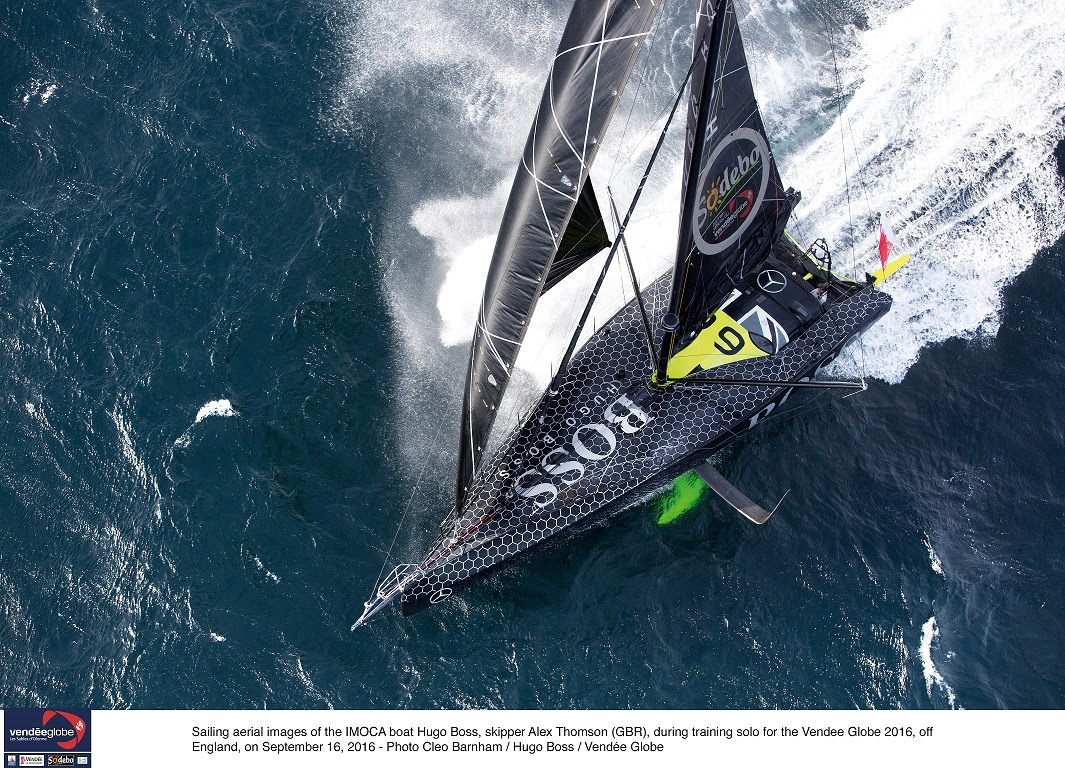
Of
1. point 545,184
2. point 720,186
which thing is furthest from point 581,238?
point 720,186

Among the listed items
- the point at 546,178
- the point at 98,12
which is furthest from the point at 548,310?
the point at 98,12

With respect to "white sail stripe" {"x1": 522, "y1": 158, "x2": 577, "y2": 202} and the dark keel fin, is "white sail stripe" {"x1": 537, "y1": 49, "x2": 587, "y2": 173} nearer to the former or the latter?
"white sail stripe" {"x1": 522, "y1": 158, "x2": 577, "y2": 202}

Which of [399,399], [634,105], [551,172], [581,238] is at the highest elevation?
[551,172]

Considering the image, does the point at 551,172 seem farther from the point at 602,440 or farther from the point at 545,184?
the point at 602,440
